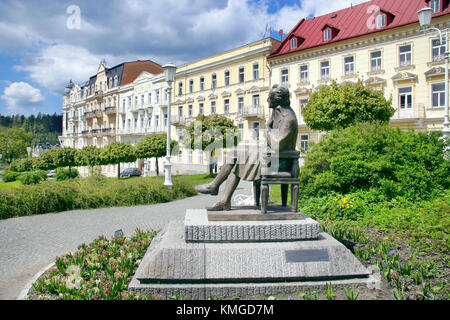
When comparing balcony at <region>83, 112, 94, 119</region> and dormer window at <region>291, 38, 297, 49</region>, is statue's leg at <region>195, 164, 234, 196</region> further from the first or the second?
balcony at <region>83, 112, 94, 119</region>

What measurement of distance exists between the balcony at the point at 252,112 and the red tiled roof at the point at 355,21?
5.16 m

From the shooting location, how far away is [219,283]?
4262 millimetres

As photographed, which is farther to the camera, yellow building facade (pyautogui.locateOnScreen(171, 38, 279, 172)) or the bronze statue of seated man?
yellow building facade (pyautogui.locateOnScreen(171, 38, 279, 172))

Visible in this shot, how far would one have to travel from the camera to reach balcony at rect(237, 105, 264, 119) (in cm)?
3075

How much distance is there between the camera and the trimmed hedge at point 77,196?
10.5m

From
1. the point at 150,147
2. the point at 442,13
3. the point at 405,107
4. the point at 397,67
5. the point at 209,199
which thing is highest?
the point at 442,13

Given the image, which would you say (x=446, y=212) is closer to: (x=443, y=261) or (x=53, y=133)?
(x=443, y=261)

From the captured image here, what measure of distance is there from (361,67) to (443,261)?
23559mm

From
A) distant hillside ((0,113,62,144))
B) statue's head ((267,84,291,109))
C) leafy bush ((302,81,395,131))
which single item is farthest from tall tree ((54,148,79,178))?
distant hillside ((0,113,62,144))

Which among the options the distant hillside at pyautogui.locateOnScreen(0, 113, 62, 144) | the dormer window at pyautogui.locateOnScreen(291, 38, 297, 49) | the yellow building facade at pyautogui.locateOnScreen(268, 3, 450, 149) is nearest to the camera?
the yellow building facade at pyautogui.locateOnScreen(268, 3, 450, 149)

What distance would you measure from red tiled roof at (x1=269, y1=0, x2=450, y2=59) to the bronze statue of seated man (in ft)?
72.3

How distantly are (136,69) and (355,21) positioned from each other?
3568cm

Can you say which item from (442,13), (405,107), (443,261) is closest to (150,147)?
(405,107)

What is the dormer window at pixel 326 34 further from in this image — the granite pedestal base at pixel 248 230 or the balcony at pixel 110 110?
the balcony at pixel 110 110
